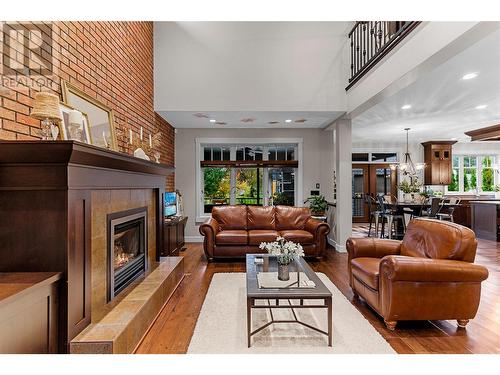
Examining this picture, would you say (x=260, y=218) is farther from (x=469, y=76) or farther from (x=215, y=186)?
(x=469, y=76)

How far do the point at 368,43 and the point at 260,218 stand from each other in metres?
3.59

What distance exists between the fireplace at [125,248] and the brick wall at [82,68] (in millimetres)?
1030

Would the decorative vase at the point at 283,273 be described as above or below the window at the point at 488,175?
below

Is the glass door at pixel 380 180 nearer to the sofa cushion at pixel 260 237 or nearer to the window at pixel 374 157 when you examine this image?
the window at pixel 374 157

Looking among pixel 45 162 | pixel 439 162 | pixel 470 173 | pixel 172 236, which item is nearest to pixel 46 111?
pixel 45 162

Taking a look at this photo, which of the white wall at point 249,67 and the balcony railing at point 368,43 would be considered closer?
the balcony railing at point 368,43

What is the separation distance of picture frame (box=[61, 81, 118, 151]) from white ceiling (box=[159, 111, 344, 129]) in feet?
7.07

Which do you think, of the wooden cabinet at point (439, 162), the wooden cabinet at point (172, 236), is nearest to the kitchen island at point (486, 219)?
the wooden cabinet at point (439, 162)

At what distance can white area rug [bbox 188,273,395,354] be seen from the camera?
88.3 inches

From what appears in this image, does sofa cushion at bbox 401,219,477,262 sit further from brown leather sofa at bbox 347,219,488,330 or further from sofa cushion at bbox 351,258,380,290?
sofa cushion at bbox 351,258,380,290

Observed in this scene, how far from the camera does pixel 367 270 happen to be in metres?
2.88

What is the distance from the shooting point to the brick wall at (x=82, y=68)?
211 cm
